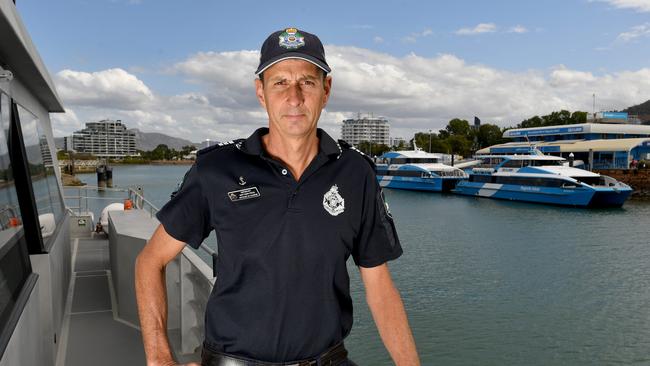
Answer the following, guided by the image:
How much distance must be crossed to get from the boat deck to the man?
2.20 metres

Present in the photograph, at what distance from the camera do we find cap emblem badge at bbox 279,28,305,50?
1.57 m

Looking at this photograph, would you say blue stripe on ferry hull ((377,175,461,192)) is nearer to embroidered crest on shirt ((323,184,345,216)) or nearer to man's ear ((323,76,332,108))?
man's ear ((323,76,332,108))

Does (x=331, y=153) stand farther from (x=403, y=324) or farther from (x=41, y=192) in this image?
(x=41, y=192)

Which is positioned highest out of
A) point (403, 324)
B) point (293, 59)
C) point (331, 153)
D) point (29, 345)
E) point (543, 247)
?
point (293, 59)

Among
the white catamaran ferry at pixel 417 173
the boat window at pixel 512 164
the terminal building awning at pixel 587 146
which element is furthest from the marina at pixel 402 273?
the terminal building awning at pixel 587 146

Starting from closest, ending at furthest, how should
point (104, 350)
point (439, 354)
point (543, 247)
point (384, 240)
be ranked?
point (384, 240)
point (104, 350)
point (439, 354)
point (543, 247)

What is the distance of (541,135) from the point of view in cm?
7125

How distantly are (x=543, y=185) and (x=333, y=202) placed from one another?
127 ft

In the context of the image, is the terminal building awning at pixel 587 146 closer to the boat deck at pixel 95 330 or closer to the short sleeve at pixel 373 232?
the boat deck at pixel 95 330

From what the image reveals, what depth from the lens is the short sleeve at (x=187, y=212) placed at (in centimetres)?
153

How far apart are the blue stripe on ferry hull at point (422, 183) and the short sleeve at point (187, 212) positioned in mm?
46858

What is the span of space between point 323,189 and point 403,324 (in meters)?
0.58

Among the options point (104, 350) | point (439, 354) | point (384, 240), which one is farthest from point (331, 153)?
point (439, 354)

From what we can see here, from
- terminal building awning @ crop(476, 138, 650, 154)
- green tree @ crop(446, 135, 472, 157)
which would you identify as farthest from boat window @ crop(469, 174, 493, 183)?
green tree @ crop(446, 135, 472, 157)
